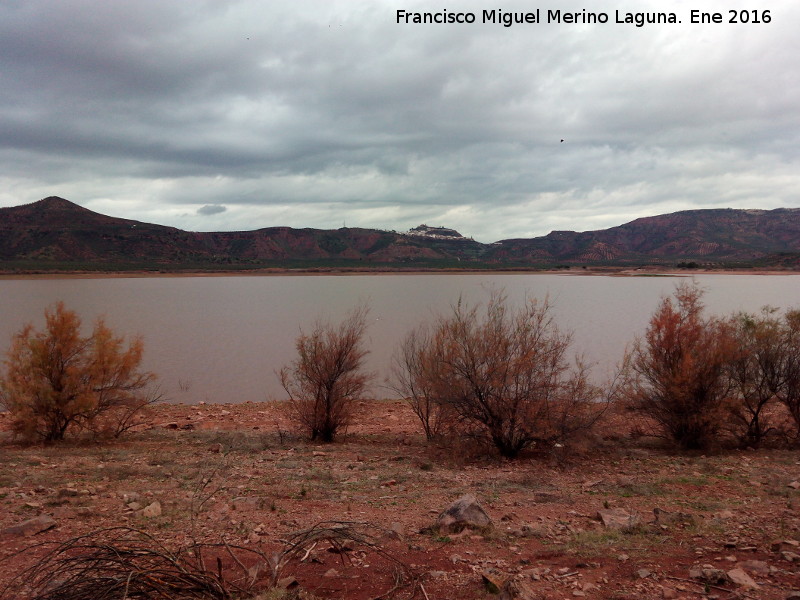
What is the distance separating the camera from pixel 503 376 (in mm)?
13039

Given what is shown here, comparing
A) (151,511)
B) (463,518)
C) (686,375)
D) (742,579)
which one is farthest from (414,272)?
(742,579)

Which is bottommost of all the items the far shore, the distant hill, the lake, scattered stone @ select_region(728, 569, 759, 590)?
the lake

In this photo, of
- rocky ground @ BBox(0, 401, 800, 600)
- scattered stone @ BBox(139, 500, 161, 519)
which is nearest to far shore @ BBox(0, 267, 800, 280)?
rocky ground @ BBox(0, 401, 800, 600)

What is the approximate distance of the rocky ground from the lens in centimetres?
520

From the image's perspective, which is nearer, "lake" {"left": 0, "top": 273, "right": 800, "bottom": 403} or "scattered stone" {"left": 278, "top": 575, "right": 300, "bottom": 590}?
"scattered stone" {"left": 278, "top": 575, "right": 300, "bottom": 590}

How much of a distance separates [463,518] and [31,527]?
508 centimetres

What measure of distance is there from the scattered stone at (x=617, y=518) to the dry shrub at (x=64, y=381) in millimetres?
12315

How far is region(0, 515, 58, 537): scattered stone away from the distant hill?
4310 inches

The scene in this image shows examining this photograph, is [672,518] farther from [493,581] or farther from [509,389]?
[509,389]

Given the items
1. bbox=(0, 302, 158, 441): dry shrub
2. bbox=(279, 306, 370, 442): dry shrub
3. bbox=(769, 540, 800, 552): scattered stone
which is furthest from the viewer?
bbox=(279, 306, 370, 442): dry shrub

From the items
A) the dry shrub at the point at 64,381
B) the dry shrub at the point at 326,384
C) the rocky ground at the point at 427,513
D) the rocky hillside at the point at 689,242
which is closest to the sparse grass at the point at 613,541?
the rocky ground at the point at 427,513

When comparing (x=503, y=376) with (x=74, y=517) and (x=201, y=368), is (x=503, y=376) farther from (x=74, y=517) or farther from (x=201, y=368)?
(x=201, y=368)

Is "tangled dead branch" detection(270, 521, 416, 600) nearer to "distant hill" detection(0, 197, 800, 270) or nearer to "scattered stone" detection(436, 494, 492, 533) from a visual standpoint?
"scattered stone" detection(436, 494, 492, 533)

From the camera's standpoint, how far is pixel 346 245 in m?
183
